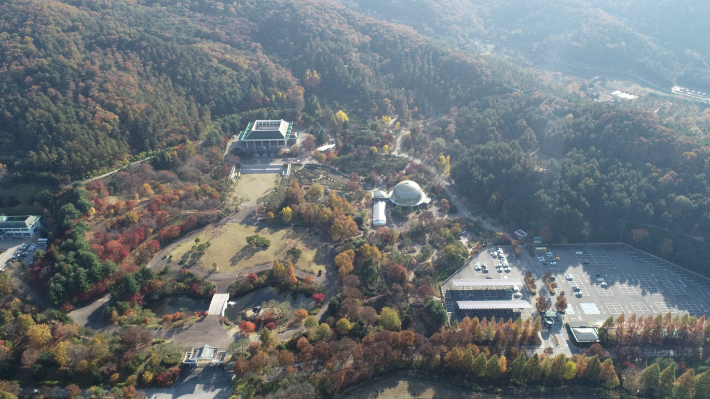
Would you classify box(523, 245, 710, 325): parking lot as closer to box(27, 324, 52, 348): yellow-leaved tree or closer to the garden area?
the garden area

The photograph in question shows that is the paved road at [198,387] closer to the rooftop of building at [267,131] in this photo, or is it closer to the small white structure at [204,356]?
the small white structure at [204,356]

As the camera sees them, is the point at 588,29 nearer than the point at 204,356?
No

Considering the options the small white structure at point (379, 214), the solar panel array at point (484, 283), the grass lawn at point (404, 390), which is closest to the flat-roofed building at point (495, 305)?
the solar panel array at point (484, 283)

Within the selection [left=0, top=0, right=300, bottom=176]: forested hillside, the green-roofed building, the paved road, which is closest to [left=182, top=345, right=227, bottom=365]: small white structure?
the paved road

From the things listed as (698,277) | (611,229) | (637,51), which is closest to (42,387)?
(611,229)

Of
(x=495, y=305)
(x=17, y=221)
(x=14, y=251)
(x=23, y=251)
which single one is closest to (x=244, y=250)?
(x=23, y=251)

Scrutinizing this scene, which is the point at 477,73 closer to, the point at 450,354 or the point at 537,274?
the point at 537,274

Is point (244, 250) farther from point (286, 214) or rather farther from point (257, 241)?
point (286, 214)
